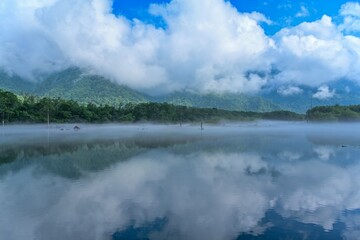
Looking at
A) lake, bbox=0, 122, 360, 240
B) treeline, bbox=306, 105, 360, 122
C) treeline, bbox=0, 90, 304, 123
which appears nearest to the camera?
lake, bbox=0, 122, 360, 240

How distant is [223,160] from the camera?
2855 centimetres

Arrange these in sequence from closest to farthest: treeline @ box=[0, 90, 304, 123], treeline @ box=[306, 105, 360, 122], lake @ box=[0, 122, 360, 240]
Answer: lake @ box=[0, 122, 360, 240], treeline @ box=[0, 90, 304, 123], treeline @ box=[306, 105, 360, 122]

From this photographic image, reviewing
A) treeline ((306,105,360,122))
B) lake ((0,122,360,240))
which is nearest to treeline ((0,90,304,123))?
treeline ((306,105,360,122))

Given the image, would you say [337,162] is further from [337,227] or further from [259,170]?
[337,227]

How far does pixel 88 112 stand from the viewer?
108875 mm

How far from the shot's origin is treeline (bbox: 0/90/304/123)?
91.4m

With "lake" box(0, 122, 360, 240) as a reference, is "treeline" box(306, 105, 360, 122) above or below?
above

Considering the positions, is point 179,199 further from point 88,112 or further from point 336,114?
point 336,114

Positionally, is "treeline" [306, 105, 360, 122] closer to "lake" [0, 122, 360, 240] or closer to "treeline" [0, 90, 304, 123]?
"treeline" [0, 90, 304, 123]

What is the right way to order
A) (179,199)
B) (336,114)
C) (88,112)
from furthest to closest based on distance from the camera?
(336,114) → (88,112) → (179,199)

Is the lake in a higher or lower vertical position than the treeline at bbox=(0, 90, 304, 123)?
lower

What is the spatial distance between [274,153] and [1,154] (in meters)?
24.1

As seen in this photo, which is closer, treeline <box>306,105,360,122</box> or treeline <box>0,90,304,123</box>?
treeline <box>0,90,304,123</box>

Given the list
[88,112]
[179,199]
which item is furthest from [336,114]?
[179,199]
